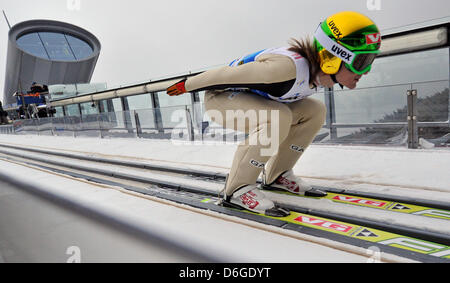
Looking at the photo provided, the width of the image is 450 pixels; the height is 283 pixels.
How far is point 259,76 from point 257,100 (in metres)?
0.23

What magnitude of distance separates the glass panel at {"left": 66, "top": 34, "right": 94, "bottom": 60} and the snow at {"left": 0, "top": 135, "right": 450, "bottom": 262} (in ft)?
172

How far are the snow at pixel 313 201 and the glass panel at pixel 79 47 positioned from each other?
52525 mm

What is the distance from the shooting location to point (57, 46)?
1838 inches

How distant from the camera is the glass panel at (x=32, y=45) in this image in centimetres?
4266

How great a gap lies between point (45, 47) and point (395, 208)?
56.1m

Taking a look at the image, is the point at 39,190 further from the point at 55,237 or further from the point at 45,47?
the point at 45,47

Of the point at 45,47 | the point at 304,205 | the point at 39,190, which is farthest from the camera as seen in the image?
the point at 45,47

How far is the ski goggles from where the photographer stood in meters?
1.49

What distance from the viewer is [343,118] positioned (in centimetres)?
517

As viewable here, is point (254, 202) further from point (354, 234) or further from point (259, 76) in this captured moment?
point (259, 76)

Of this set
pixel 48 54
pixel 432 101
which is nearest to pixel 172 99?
pixel 432 101

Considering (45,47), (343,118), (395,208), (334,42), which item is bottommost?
(395,208)

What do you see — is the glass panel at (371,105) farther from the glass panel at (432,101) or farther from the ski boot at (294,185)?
the ski boot at (294,185)

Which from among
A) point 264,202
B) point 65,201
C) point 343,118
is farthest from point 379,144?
point 65,201
